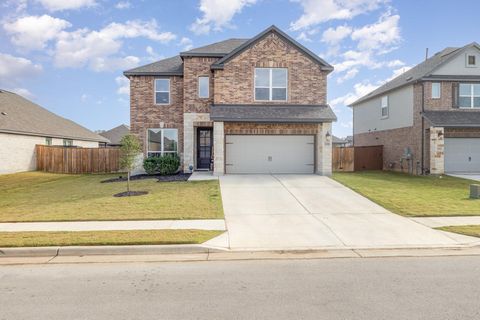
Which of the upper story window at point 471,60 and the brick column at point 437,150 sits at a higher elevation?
the upper story window at point 471,60

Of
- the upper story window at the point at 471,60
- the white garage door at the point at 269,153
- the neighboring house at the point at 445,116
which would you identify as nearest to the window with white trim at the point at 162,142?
the white garage door at the point at 269,153

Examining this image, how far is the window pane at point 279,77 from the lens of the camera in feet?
58.7

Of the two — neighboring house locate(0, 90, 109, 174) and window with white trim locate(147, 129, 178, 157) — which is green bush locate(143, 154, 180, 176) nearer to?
window with white trim locate(147, 129, 178, 157)

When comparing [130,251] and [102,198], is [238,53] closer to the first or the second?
[102,198]

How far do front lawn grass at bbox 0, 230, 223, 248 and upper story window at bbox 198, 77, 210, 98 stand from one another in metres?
12.8

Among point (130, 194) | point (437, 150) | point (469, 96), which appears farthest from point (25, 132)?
point (469, 96)

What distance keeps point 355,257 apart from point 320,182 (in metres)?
8.97

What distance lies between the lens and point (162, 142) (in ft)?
66.5

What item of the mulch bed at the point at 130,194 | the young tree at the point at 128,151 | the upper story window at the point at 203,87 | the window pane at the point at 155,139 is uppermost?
the upper story window at the point at 203,87

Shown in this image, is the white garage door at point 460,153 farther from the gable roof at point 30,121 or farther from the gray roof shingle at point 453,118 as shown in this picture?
the gable roof at point 30,121

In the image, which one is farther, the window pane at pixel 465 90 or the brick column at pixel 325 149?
the window pane at pixel 465 90

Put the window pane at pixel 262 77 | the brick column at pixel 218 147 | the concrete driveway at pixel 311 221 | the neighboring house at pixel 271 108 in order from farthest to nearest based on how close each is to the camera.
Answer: the window pane at pixel 262 77 < the neighboring house at pixel 271 108 < the brick column at pixel 218 147 < the concrete driveway at pixel 311 221

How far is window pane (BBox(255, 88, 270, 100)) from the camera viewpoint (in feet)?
58.8

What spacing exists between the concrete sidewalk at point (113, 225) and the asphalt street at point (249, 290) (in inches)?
85.0
